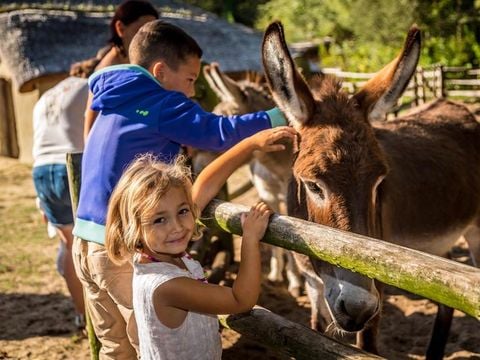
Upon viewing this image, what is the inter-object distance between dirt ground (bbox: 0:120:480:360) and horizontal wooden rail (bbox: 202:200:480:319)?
7.60 feet

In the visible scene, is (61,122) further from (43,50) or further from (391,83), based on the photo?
(43,50)

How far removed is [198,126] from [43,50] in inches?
578

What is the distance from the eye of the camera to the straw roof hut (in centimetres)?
1534

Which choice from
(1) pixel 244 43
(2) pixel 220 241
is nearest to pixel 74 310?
(2) pixel 220 241

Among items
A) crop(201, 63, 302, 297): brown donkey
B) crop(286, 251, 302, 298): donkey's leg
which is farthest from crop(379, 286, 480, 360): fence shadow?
crop(201, 63, 302, 297): brown donkey

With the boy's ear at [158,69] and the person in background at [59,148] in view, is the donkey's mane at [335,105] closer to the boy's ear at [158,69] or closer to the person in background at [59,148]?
the boy's ear at [158,69]

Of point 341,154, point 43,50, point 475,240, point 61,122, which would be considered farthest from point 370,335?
point 43,50

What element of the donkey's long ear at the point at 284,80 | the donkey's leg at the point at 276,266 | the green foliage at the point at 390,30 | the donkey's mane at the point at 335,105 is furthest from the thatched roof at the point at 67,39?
the donkey's long ear at the point at 284,80

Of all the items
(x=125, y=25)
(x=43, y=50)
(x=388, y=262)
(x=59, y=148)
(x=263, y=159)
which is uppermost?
(x=125, y=25)

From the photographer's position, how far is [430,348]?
4.05 meters

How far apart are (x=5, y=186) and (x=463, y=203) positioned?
10.0 m

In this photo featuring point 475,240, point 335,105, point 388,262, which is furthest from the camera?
point 475,240

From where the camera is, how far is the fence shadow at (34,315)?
16.4ft

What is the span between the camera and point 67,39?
16.9 m
